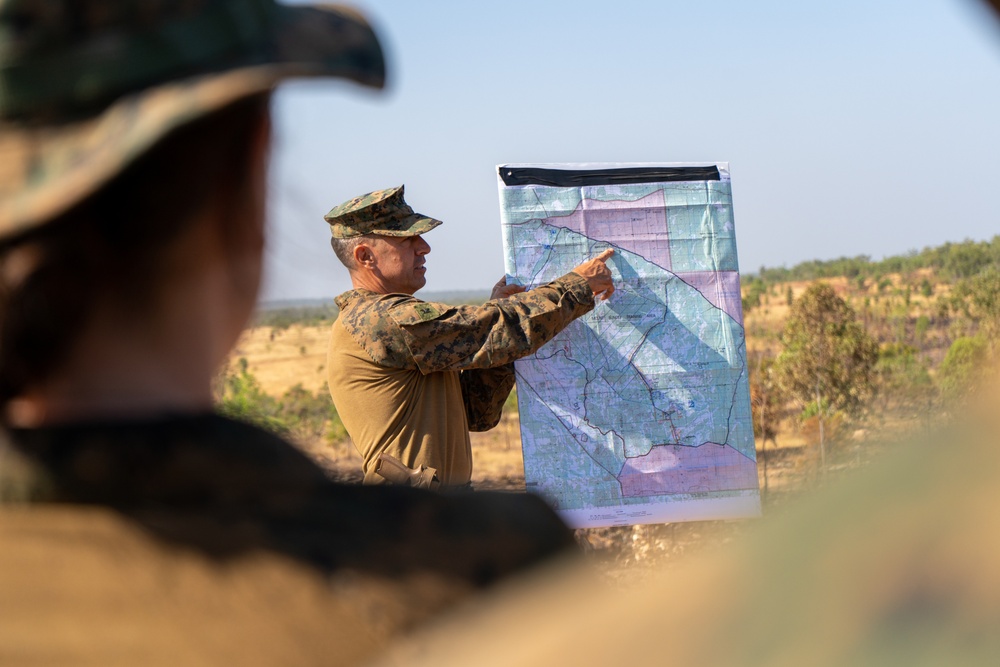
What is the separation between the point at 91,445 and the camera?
2.94ft

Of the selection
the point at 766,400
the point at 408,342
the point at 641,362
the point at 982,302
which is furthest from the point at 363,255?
the point at 982,302

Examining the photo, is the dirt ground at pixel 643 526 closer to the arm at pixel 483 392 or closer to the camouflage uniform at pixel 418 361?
the camouflage uniform at pixel 418 361

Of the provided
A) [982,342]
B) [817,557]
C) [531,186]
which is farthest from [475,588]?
[982,342]

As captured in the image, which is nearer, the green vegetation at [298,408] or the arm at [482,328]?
the arm at [482,328]

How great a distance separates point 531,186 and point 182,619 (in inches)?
167

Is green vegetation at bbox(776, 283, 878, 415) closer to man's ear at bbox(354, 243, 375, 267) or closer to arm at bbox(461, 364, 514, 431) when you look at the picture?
arm at bbox(461, 364, 514, 431)

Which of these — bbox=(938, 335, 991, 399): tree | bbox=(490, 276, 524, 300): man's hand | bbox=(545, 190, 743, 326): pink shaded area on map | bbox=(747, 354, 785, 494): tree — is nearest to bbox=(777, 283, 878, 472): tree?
bbox=(747, 354, 785, 494): tree

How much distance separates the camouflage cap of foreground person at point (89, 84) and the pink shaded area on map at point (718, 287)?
432 cm

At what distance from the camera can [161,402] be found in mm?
950

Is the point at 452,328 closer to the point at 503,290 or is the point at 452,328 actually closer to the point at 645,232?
the point at 503,290

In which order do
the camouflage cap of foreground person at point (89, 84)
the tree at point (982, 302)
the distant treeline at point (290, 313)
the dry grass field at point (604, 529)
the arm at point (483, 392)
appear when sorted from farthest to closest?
the tree at point (982, 302) < the arm at point (483, 392) < the dry grass field at point (604, 529) < the distant treeline at point (290, 313) < the camouflage cap of foreground person at point (89, 84)

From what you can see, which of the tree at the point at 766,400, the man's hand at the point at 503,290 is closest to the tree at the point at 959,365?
the tree at the point at 766,400

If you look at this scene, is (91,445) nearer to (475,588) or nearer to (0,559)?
(0,559)

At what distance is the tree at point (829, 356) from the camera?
1205 centimetres
